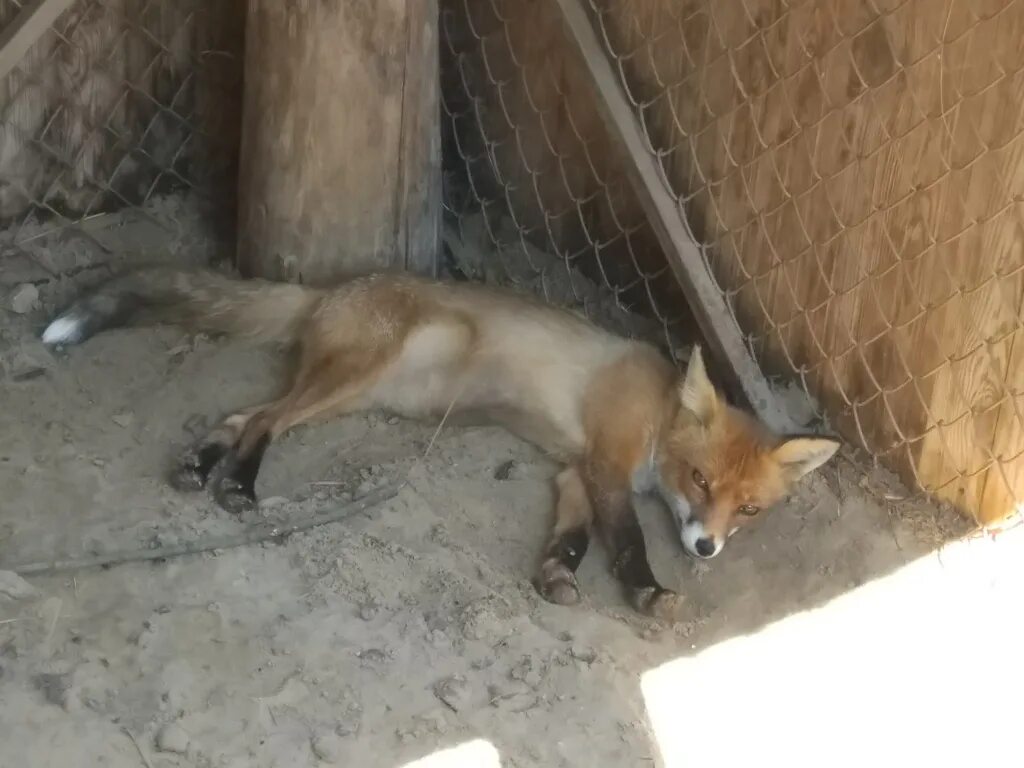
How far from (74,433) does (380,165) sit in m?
1.05

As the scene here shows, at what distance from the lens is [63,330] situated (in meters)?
2.76

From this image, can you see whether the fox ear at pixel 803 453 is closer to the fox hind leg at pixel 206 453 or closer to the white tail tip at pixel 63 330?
the fox hind leg at pixel 206 453

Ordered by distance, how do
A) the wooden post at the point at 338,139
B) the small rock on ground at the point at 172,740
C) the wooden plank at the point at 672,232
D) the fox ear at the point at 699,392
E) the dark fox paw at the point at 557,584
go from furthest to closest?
the wooden post at the point at 338,139, the wooden plank at the point at 672,232, the fox ear at the point at 699,392, the dark fox paw at the point at 557,584, the small rock on ground at the point at 172,740

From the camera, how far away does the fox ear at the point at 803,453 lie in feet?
7.76

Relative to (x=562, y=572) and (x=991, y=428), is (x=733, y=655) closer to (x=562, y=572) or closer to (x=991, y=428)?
(x=562, y=572)

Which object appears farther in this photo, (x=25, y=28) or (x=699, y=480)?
(x=25, y=28)

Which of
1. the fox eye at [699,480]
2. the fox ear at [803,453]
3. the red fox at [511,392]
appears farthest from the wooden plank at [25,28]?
the fox ear at [803,453]

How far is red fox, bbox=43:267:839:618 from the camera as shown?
8.02 feet

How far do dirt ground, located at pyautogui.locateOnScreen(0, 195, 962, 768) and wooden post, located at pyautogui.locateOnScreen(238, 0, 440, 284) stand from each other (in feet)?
1.16

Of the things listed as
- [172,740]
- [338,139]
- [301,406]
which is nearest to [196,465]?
[301,406]

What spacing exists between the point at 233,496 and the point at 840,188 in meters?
1.52

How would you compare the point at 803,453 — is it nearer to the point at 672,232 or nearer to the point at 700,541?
the point at 700,541

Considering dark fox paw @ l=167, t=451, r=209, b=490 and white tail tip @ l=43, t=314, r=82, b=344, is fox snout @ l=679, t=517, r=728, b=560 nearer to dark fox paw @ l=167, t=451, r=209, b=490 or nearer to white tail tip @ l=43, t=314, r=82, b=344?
dark fox paw @ l=167, t=451, r=209, b=490

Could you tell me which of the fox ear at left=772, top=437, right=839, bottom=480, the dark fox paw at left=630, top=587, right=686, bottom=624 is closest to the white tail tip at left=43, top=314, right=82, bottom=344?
the dark fox paw at left=630, top=587, right=686, bottom=624
